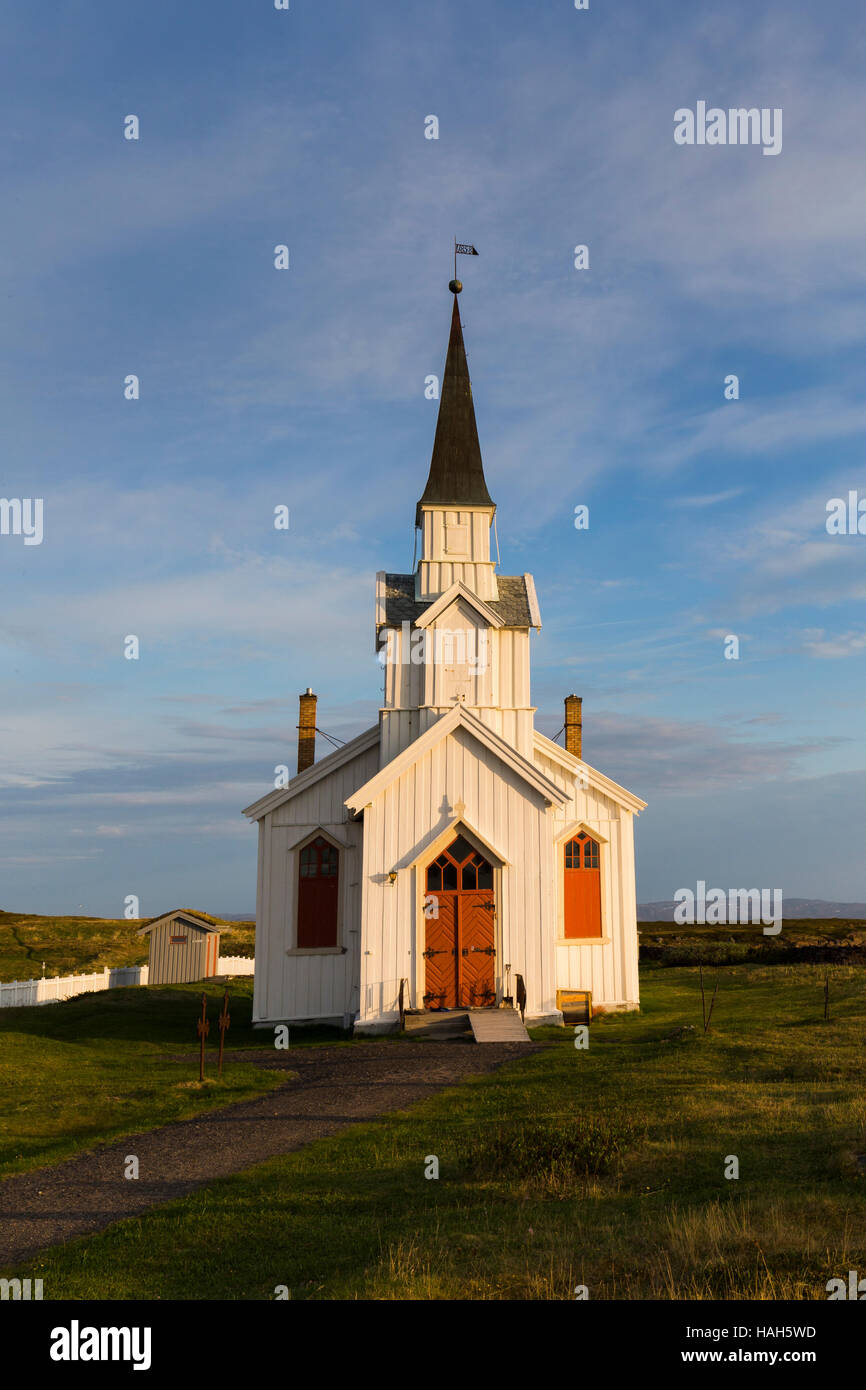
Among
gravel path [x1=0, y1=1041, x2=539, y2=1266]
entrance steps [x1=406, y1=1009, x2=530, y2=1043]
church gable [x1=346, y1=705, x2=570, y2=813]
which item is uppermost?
church gable [x1=346, y1=705, x2=570, y2=813]

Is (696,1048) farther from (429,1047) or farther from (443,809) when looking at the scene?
(443,809)

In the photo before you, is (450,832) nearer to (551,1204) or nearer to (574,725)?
(574,725)

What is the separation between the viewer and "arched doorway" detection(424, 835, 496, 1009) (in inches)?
899

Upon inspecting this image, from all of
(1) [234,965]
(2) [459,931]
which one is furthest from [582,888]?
(1) [234,965]

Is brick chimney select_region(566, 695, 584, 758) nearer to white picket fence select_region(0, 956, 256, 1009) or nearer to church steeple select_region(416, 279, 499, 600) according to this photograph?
church steeple select_region(416, 279, 499, 600)

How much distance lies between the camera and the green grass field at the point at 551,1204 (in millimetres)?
6945

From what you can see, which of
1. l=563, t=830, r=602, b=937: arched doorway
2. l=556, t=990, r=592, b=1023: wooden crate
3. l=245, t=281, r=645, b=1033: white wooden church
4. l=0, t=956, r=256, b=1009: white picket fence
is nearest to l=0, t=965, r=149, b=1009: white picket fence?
l=0, t=956, r=256, b=1009: white picket fence

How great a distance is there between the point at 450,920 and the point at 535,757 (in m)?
6.31

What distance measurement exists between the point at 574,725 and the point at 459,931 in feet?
28.0

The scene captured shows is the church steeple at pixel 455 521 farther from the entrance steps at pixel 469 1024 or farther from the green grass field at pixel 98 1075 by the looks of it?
the green grass field at pixel 98 1075

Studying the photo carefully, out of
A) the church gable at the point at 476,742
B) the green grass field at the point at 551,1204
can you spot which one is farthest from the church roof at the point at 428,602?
the green grass field at the point at 551,1204

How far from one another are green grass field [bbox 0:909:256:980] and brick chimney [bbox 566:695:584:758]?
77.0 feet

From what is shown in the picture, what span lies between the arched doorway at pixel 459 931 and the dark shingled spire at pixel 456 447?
10.8m

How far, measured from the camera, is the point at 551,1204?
9.45 meters
